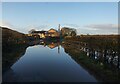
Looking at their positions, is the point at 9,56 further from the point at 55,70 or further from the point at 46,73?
the point at 46,73

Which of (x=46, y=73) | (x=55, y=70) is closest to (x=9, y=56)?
(x=55, y=70)

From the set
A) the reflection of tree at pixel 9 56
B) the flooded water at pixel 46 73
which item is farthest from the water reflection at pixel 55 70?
the reflection of tree at pixel 9 56

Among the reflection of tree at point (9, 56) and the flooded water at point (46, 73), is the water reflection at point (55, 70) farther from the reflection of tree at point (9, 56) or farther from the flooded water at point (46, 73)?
the reflection of tree at point (9, 56)

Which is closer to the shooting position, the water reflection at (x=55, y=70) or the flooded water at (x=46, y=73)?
the flooded water at (x=46, y=73)

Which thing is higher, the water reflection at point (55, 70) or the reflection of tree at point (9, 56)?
the reflection of tree at point (9, 56)

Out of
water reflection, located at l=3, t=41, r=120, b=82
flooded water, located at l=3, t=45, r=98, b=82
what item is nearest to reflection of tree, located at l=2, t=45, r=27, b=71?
water reflection, located at l=3, t=41, r=120, b=82

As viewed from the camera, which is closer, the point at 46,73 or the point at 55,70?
the point at 46,73

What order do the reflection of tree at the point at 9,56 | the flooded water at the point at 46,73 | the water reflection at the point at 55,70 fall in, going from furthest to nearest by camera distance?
the reflection of tree at the point at 9,56 < the water reflection at the point at 55,70 < the flooded water at the point at 46,73

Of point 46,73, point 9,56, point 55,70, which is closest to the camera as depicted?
point 46,73

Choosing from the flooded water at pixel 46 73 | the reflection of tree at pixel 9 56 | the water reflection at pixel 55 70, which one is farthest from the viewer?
the reflection of tree at pixel 9 56

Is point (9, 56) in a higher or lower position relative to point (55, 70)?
higher

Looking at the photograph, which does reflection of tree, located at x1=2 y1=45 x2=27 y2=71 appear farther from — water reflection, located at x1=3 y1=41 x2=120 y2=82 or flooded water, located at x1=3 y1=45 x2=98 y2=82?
flooded water, located at x1=3 y1=45 x2=98 y2=82

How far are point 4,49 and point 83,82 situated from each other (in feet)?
56.0

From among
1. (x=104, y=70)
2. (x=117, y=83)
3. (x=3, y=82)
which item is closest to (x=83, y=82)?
(x=117, y=83)
